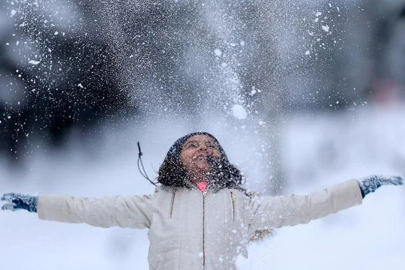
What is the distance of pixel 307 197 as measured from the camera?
289 centimetres

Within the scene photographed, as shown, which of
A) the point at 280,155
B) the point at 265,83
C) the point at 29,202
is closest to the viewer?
the point at 29,202

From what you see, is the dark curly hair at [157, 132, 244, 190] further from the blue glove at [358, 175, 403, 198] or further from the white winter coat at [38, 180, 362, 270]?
the blue glove at [358, 175, 403, 198]

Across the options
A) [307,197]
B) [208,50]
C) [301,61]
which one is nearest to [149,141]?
[208,50]

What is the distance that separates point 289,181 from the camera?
4980mm

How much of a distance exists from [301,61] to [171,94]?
4.32 feet

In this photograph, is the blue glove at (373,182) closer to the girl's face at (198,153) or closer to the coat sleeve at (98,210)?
the girl's face at (198,153)

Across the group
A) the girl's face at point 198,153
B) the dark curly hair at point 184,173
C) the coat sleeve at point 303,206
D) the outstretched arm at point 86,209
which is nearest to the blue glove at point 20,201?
the outstretched arm at point 86,209

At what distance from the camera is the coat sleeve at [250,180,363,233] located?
113 inches

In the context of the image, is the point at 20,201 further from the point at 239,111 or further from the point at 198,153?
the point at 239,111

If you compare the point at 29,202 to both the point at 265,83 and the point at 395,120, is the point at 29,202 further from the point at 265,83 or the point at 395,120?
the point at 395,120

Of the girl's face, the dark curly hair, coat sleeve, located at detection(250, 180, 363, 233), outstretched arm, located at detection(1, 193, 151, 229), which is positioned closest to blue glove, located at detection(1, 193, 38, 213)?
outstretched arm, located at detection(1, 193, 151, 229)

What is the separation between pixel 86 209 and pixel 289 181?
8.21ft

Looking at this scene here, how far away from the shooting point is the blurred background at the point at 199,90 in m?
5.10

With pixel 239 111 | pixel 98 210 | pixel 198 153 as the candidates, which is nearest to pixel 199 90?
pixel 239 111
